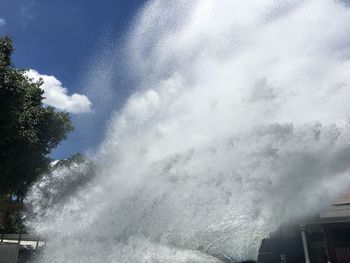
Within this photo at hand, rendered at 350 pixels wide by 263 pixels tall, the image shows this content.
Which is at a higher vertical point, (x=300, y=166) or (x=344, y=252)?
(x=300, y=166)

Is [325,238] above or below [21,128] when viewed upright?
below

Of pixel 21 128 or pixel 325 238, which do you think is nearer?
pixel 21 128

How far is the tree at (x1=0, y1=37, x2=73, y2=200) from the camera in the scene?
1630 centimetres

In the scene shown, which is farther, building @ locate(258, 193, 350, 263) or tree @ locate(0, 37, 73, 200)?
building @ locate(258, 193, 350, 263)

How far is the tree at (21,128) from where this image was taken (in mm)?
16297

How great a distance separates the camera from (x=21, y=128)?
17.8 meters

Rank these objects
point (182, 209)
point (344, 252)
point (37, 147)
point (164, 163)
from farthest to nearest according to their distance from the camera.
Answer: point (344, 252) < point (37, 147) < point (164, 163) < point (182, 209)

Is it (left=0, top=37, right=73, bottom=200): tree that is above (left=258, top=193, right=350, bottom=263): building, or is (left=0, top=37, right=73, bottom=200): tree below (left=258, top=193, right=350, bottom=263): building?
above

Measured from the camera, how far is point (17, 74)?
55.6 feet

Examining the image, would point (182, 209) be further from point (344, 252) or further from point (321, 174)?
point (344, 252)

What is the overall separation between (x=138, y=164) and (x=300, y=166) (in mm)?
7104

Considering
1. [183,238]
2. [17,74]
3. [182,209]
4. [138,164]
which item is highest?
[17,74]

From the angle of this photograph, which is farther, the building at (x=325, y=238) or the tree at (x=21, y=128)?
the building at (x=325, y=238)

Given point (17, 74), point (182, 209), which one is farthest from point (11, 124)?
point (182, 209)
